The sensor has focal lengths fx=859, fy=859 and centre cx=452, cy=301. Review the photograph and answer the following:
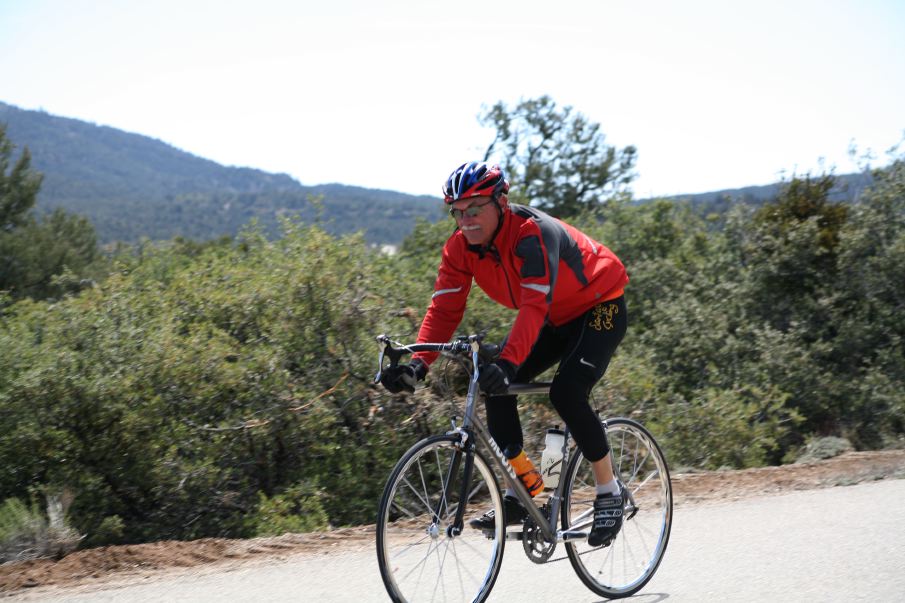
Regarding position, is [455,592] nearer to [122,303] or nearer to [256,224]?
[122,303]

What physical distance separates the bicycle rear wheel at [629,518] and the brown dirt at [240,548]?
1844mm

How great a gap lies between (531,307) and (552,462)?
97cm

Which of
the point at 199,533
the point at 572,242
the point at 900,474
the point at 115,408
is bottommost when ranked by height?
the point at 199,533

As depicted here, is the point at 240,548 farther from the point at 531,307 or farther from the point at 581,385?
the point at 531,307

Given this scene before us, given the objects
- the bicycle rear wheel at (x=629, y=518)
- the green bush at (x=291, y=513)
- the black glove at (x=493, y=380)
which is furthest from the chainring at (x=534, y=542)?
the green bush at (x=291, y=513)

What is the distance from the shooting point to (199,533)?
29.4ft

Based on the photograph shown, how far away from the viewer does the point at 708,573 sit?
16.0 feet

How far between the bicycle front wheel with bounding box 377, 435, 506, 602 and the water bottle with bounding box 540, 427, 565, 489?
1.51 feet

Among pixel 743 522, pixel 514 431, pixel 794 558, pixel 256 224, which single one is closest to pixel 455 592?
pixel 514 431

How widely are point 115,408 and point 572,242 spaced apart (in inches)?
234

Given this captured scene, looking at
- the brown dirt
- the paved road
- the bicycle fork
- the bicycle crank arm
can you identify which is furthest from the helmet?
the brown dirt

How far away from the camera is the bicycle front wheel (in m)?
3.97

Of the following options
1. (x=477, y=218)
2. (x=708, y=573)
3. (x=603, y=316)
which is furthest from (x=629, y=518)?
(x=477, y=218)

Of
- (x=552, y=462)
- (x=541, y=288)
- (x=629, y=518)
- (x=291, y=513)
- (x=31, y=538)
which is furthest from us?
(x=291, y=513)
